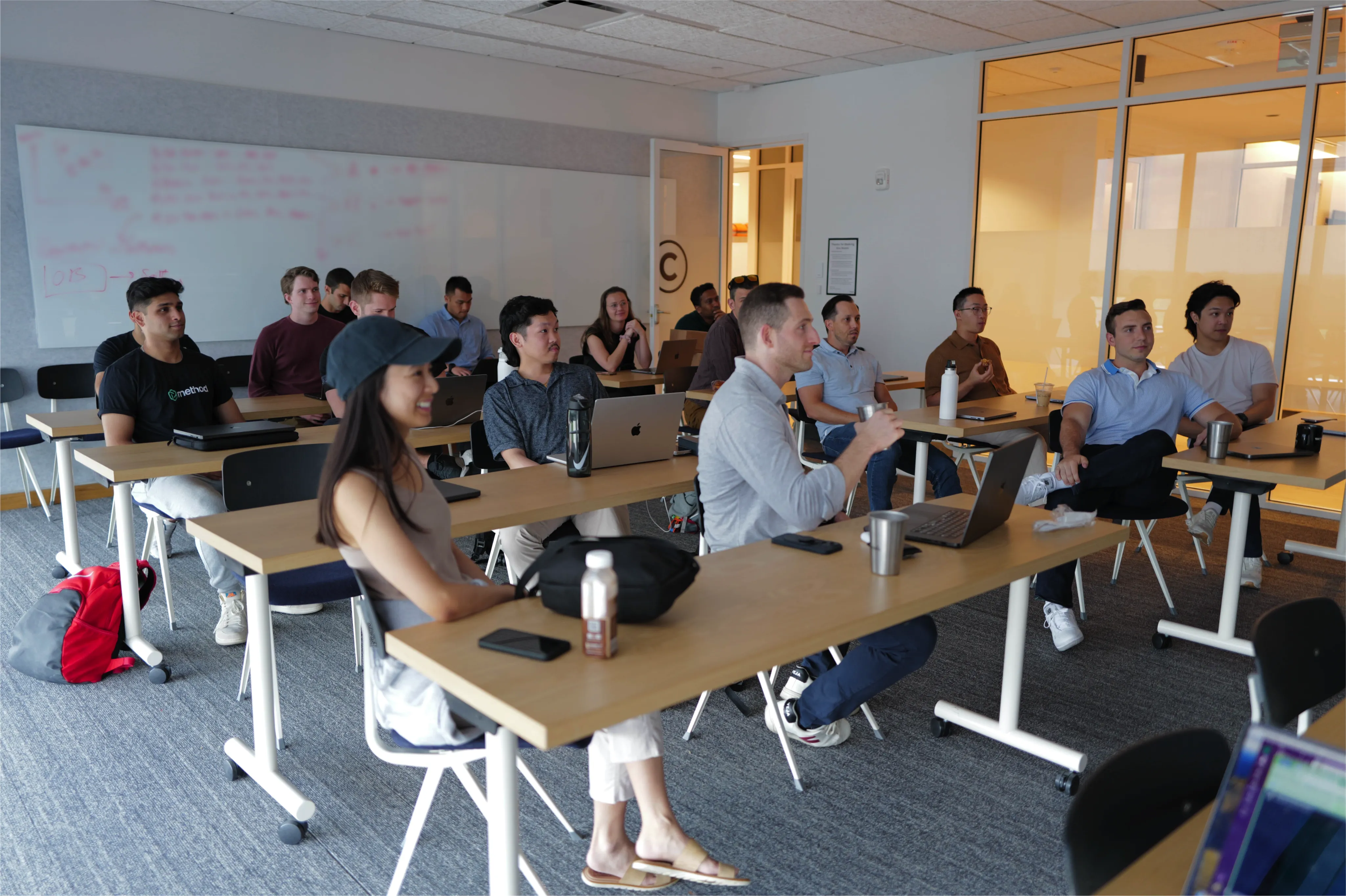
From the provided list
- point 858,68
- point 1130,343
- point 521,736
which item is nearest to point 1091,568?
point 1130,343

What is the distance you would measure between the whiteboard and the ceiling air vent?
59.7 inches

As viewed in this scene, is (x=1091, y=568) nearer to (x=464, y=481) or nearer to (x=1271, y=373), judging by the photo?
(x=1271, y=373)

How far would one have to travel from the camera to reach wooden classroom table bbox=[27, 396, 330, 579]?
13.5ft

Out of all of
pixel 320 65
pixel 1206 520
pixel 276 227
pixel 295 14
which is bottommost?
pixel 1206 520

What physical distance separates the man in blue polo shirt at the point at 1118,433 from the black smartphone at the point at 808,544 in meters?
1.67

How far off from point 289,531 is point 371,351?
847 millimetres

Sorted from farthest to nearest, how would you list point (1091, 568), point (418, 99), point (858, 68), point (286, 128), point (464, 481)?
point (858, 68) → point (418, 99) → point (286, 128) → point (1091, 568) → point (464, 481)

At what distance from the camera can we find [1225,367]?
Result: 4.88m

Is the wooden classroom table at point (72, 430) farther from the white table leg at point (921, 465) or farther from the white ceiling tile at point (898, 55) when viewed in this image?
the white ceiling tile at point (898, 55)

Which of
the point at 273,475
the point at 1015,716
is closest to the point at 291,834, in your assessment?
the point at 273,475

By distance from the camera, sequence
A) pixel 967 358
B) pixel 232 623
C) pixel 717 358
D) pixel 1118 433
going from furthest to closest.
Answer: pixel 717 358 < pixel 967 358 < pixel 1118 433 < pixel 232 623

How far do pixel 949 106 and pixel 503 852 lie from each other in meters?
6.92

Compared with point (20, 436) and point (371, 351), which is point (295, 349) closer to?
point (20, 436)

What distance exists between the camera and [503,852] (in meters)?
1.67
